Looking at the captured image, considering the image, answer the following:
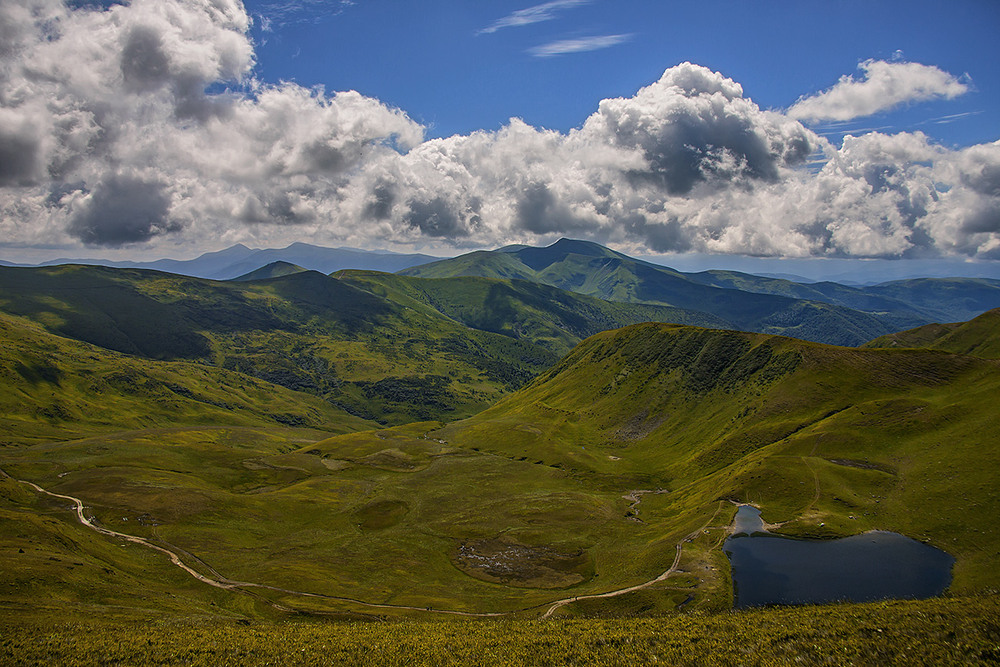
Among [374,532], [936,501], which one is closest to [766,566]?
[936,501]

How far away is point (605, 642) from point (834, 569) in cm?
7130

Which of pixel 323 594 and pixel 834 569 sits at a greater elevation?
pixel 834 569


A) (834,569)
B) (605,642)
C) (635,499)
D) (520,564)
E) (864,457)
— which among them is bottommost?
(520,564)

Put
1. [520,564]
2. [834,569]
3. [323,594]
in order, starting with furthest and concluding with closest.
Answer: [520,564] < [323,594] < [834,569]

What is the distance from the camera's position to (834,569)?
90.3m

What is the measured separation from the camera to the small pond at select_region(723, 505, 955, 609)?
272 ft

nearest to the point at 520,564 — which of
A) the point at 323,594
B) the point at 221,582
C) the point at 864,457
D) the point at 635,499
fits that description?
the point at 323,594

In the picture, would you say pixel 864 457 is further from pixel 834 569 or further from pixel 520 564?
pixel 520 564

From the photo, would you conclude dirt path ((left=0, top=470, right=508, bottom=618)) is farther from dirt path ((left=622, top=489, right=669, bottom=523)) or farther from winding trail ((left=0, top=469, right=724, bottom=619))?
dirt path ((left=622, top=489, right=669, bottom=523))

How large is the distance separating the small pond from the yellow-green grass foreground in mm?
42411

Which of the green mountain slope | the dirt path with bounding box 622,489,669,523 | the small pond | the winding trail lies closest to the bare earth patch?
the winding trail

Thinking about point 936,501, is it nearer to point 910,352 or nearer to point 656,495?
point 656,495

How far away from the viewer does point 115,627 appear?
54250mm

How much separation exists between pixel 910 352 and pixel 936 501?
104 metres
